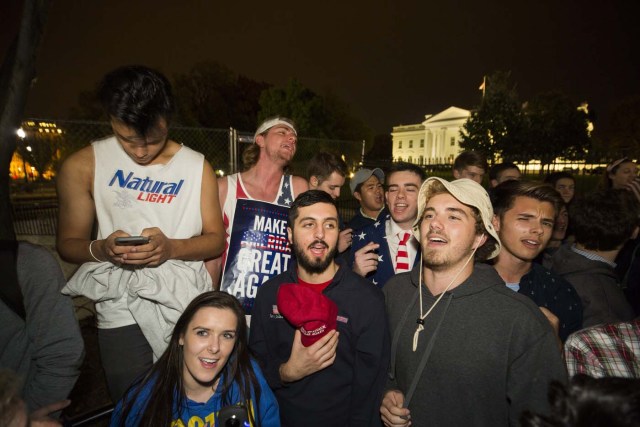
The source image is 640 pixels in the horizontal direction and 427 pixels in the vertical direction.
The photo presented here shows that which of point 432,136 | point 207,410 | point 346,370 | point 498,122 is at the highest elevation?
point 432,136

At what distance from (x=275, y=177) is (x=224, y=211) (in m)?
0.65

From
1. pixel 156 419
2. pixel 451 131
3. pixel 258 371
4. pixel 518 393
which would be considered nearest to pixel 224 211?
pixel 258 371

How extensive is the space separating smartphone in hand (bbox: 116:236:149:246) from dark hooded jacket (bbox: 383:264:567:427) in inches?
66.3

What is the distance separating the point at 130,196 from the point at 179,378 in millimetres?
1242

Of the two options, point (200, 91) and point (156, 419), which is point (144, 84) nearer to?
point (156, 419)

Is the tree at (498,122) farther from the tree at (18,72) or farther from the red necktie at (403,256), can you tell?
the tree at (18,72)

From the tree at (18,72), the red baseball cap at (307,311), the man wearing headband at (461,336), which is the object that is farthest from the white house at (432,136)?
the tree at (18,72)

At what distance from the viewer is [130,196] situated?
2.14 meters

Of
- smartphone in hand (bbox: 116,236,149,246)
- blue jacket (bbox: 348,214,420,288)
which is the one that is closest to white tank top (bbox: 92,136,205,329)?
smartphone in hand (bbox: 116,236,149,246)

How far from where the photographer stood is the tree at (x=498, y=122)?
2770cm

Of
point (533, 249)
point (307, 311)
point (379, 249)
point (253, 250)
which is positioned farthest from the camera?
point (379, 249)

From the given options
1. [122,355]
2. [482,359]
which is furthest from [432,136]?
[122,355]

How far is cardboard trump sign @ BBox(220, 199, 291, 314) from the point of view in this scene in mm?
3021

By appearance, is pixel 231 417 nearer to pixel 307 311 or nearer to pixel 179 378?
pixel 307 311
